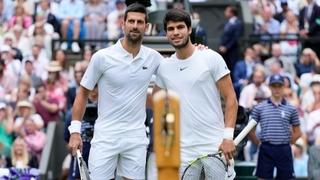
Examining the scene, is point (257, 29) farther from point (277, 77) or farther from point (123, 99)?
point (123, 99)

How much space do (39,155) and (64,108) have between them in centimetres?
175

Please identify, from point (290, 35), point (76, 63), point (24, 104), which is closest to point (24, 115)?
→ point (24, 104)

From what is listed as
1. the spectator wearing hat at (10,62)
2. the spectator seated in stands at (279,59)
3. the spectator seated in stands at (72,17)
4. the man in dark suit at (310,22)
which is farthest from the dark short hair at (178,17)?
the man in dark suit at (310,22)

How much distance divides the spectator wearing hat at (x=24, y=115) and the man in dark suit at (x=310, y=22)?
682 centimetres

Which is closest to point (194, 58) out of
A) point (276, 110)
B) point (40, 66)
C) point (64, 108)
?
point (276, 110)

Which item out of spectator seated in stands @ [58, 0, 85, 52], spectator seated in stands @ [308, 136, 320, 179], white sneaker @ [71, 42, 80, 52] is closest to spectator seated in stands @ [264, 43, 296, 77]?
white sneaker @ [71, 42, 80, 52]

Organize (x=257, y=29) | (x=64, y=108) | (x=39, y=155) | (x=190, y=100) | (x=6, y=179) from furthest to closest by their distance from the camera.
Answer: (x=257, y=29)
(x=64, y=108)
(x=39, y=155)
(x=6, y=179)
(x=190, y=100)

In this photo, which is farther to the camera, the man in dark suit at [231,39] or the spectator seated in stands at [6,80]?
the man in dark suit at [231,39]

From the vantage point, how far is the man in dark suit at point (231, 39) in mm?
25406

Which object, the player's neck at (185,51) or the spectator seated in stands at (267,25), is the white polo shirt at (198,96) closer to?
the player's neck at (185,51)

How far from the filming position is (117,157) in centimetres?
1185

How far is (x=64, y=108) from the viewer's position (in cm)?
2188

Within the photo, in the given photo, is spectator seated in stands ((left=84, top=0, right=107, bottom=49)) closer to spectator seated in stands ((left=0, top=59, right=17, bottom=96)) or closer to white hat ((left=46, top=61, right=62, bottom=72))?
white hat ((left=46, top=61, right=62, bottom=72))

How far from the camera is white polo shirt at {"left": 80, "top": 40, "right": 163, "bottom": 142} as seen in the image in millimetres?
11750
